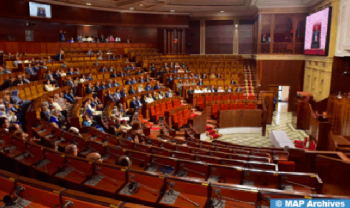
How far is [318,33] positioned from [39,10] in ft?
32.3

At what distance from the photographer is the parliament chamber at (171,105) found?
2.34 m

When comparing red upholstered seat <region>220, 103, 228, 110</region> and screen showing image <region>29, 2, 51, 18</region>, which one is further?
screen showing image <region>29, 2, 51, 18</region>

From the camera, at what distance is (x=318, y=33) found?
8.80 metres

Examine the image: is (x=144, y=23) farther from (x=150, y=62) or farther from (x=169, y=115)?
(x=169, y=115)

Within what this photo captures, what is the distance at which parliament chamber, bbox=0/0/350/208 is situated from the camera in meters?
2.34

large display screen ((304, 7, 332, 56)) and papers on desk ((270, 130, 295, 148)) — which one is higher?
large display screen ((304, 7, 332, 56))

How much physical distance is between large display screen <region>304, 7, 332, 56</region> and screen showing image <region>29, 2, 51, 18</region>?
9.63m

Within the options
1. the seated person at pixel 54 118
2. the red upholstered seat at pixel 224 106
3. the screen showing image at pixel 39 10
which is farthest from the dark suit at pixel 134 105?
the screen showing image at pixel 39 10

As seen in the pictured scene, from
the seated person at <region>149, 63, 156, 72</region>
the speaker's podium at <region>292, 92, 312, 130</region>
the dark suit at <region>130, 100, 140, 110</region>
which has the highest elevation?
the seated person at <region>149, 63, 156, 72</region>

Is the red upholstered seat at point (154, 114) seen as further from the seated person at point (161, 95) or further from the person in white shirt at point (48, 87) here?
the person in white shirt at point (48, 87)

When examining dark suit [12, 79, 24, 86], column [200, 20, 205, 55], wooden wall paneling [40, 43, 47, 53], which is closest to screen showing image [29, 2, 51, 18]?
wooden wall paneling [40, 43, 47, 53]

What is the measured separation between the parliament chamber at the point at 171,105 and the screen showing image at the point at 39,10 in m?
0.05

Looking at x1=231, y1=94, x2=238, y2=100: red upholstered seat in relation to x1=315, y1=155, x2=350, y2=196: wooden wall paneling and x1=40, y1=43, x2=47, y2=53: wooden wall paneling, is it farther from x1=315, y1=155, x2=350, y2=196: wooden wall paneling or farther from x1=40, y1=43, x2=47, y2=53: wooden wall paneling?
x1=40, y1=43, x2=47, y2=53: wooden wall paneling

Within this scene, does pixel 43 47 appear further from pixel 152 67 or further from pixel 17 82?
pixel 17 82
